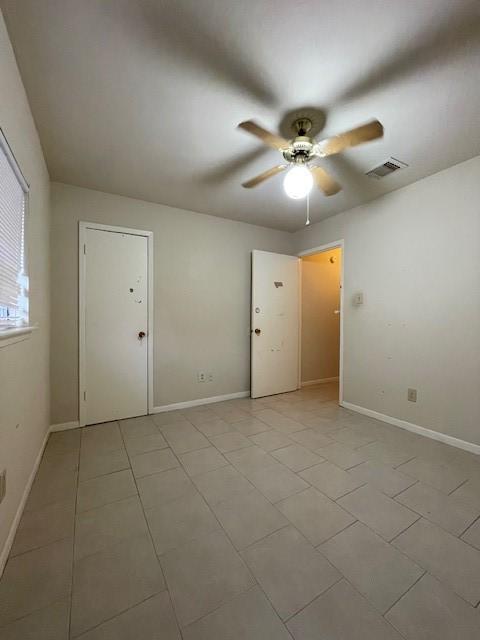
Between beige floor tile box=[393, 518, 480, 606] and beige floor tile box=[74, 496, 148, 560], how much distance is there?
4.40ft

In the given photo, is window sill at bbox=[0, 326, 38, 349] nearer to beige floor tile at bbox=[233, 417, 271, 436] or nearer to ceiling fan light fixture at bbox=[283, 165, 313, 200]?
ceiling fan light fixture at bbox=[283, 165, 313, 200]

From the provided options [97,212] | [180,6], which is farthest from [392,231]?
[97,212]

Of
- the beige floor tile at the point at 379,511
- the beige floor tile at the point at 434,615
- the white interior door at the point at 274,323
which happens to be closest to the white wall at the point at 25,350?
the beige floor tile at the point at 434,615

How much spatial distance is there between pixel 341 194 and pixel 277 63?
174 centimetres

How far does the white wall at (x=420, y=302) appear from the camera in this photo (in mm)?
2242

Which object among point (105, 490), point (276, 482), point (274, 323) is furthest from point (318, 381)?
point (105, 490)

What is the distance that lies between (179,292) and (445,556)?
3.02 meters

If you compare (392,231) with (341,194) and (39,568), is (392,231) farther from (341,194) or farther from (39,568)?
(39,568)

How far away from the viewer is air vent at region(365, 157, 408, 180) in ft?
7.27

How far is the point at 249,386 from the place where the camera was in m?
3.78

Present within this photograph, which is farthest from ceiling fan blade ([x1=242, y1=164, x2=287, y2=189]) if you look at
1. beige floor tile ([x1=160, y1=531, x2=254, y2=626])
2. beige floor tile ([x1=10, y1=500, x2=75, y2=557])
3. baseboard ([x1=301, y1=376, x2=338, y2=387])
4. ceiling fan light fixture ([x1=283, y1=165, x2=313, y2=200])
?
baseboard ([x1=301, y1=376, x2=338, y2=387])

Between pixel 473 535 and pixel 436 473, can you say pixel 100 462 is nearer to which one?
pixel 473 535

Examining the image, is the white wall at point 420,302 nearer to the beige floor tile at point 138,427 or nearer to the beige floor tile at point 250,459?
the beige floor tile at point 250,459

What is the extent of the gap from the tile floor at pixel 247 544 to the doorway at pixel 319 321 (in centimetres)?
209
